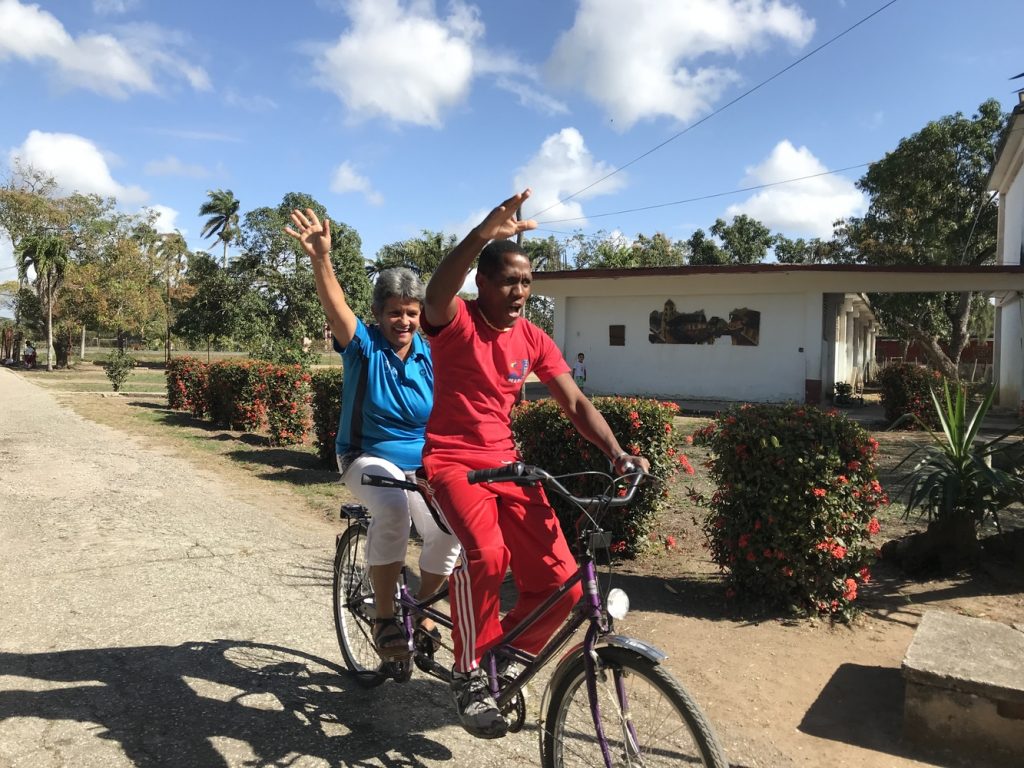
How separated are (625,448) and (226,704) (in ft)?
10.5

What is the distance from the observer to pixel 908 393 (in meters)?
14.6

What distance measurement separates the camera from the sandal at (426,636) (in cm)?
307

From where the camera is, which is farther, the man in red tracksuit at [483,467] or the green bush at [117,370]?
the green bush at [117,370]

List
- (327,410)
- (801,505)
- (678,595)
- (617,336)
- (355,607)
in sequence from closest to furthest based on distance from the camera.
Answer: (355,607) < (801,505) < (678,595) < (327,410) < (617,336)

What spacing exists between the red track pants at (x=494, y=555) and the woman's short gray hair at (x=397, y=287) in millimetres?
930

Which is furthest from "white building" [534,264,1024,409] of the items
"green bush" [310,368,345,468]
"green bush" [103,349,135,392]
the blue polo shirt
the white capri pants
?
the white capri pants

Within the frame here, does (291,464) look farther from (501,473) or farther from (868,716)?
(501,473)

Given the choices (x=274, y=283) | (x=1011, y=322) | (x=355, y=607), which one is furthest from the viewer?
(x=274, y=283)

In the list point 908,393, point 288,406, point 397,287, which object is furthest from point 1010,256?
point 397,287

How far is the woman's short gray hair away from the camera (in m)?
3.20

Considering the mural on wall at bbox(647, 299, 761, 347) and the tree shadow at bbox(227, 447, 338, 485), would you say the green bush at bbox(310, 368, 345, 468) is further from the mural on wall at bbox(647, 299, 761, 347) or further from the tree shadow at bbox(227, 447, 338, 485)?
the mural on wall at bbox(647, 299, 761, 347)

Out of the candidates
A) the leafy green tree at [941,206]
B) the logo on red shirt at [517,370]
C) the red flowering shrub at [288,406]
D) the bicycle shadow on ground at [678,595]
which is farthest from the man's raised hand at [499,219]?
the leafy green tree at [941,206]

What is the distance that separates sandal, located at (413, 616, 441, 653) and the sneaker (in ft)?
1.68

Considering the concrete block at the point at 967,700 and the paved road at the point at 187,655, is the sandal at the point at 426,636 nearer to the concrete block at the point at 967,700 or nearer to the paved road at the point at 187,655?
the paved road at the point at 187,655
